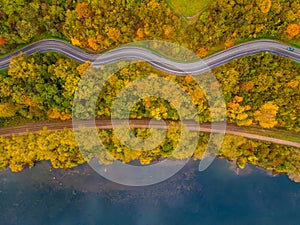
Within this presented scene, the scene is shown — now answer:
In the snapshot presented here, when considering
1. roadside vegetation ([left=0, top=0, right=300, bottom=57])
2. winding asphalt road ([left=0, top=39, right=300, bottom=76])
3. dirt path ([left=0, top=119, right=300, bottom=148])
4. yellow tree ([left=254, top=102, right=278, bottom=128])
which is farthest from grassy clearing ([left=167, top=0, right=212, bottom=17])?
yellow tree ([left=254, top=102, right=278, bottom=128])

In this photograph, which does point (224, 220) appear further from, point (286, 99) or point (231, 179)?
point (286, 99)

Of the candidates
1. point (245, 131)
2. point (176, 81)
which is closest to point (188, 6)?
point (176, 81)

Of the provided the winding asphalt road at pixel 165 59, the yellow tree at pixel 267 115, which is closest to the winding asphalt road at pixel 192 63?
the winding asphalt road at pixel 165 59

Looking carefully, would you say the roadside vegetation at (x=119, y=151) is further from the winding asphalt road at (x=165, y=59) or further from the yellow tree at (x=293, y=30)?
the yellow tree at (x=293, y=30)

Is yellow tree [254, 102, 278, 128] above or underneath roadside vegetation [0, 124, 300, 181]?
above

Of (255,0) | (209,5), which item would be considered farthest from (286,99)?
(209,5)

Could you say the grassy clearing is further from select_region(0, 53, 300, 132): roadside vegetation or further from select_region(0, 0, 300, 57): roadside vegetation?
select_region(0, 53, 300, 132): roadside vegetation

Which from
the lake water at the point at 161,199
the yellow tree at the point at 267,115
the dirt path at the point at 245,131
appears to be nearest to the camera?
the yellow tree at the point at 267,115
